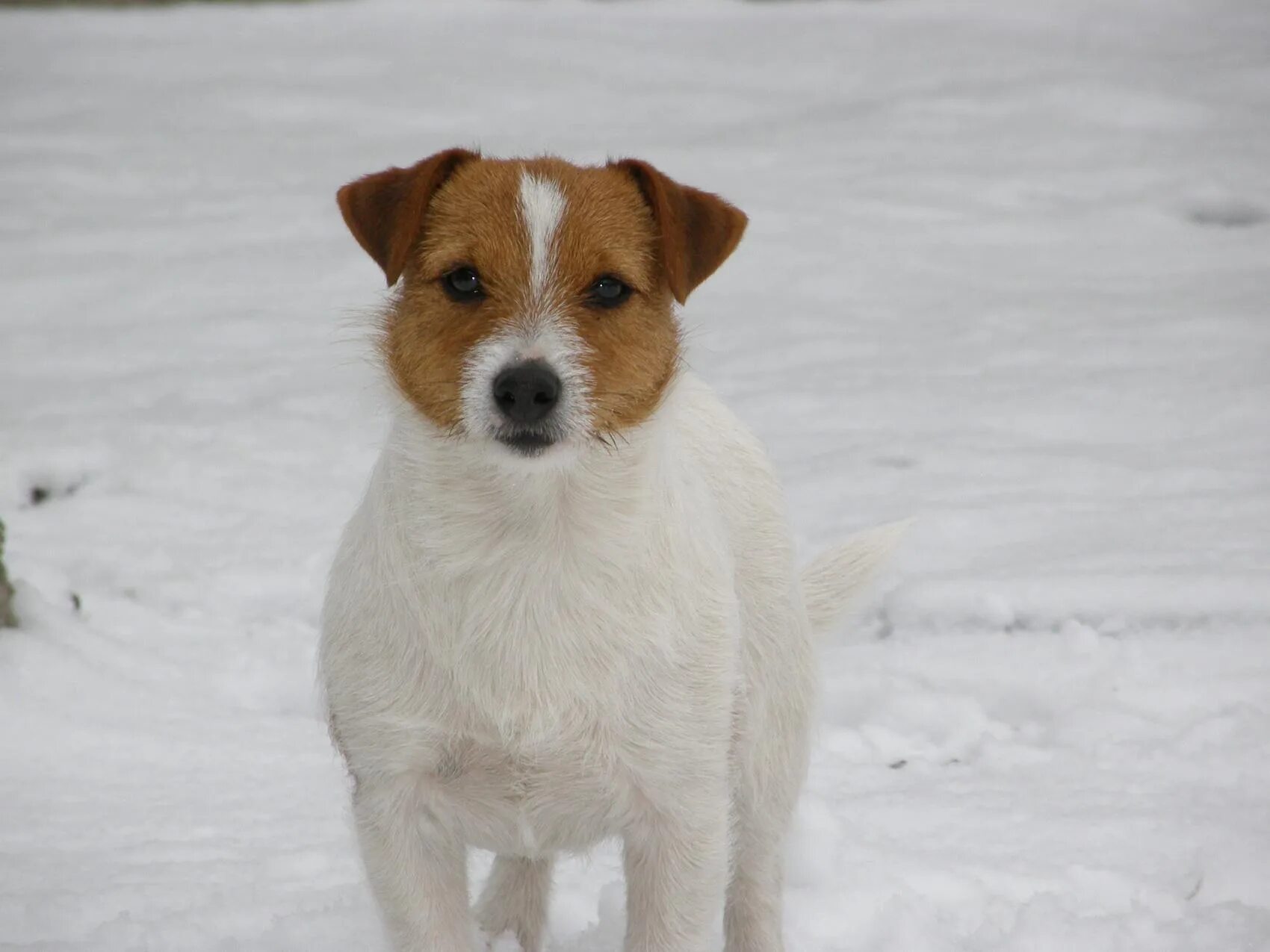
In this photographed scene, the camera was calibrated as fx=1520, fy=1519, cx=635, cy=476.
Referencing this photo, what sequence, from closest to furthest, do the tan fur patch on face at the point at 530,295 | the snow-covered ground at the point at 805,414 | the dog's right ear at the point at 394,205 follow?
the tan fur patch on face at the point at 530,295 < the dog's right ear at the point at 394,205 < the snow-covered ground at the point at 805,414

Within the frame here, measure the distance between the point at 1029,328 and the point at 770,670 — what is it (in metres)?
5.45

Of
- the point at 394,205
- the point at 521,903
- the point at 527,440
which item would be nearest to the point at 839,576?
the point at 521,903

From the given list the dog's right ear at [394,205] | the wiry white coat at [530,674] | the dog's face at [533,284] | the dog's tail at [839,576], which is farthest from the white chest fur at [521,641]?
the dog's tail at [839,576]

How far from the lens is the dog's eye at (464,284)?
115 inches

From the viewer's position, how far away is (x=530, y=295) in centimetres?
288

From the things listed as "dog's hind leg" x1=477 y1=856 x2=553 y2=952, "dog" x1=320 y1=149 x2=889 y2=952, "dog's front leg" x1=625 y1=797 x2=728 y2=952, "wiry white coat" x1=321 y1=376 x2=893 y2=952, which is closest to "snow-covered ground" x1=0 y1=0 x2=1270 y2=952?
"dog's hind leg" x1=477 y1=856 x2=553 y2=952

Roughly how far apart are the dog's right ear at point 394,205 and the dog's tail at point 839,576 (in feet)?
5.16

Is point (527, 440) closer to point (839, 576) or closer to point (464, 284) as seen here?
point (464, 284)

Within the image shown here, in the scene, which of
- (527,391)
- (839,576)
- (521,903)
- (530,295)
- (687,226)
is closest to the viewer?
(527,391)

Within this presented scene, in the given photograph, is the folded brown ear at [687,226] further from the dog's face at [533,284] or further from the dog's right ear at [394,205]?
the dog's right ear at [394,205]

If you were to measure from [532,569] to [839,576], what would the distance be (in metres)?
1.40

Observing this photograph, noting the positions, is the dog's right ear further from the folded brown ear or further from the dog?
the folded brown ear

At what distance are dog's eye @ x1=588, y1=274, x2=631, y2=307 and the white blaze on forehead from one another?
10cm

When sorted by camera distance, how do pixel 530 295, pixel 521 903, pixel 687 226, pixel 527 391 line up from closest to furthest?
pixel 527 391 → pixel 530 295 → pixel 687 226 → pixel 521 903
